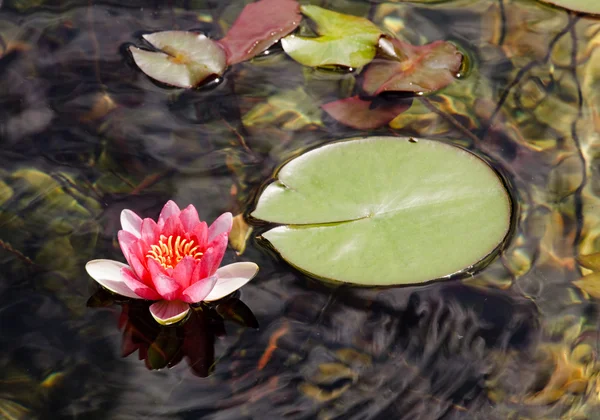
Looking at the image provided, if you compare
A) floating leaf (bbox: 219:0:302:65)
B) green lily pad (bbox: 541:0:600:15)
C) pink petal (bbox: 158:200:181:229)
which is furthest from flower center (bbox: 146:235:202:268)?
green lily pad (bbox: 541:0:600:15)

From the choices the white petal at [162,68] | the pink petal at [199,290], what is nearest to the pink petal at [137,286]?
the pink petal at [199,290]

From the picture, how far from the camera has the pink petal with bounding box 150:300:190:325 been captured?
2291mm

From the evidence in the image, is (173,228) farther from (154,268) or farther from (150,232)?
(154,268)

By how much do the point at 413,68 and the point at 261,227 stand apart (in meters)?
1.13

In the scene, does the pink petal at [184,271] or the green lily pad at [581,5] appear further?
the green lily pad at [581,5]

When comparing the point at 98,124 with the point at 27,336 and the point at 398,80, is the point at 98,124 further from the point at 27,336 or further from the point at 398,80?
the point at 398,80

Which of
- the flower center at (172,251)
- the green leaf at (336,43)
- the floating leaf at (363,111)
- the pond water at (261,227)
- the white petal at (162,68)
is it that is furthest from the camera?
the green leaf at (336,43)

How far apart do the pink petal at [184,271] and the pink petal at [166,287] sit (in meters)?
0.02

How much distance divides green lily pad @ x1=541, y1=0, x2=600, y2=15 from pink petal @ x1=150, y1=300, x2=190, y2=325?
2.45m

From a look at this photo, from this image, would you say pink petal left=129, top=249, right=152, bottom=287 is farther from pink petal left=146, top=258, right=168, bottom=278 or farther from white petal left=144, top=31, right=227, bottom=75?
A: white petal left=144, top=31, right=227, bottom=75

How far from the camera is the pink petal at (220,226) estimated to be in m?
2.41

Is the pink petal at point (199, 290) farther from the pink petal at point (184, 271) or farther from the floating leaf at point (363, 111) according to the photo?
the floating leaf at point (363, 111)

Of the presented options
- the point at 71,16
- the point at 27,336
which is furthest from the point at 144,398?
the point at 71,16

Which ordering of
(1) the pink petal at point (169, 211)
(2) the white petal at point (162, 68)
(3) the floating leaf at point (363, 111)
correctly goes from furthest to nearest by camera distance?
(2) the white petal at point (162, 68) < (3) the floating leaf at point (363, 111) < (1) the pink petal at point (169, 211)
